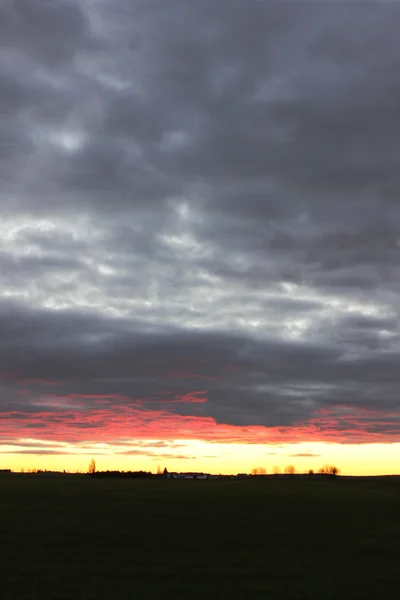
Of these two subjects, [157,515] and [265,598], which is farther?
[157,515]

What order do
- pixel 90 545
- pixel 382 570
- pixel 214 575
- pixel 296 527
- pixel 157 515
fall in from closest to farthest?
pixel 214 575, pixel 382 570, pixel 90 545, pixel 296 527, pixel 157 515

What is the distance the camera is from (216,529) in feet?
174

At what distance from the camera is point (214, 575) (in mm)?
33750

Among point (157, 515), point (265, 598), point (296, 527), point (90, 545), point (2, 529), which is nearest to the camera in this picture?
point (265, 598)

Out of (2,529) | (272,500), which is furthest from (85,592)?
(272,500)

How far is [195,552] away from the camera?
41.0m

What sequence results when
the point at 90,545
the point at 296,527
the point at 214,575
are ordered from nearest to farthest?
the point at 214,575
the point at 90,545
the point at 296,527

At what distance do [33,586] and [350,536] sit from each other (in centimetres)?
2759

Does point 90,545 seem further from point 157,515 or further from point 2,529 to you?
point 157,515

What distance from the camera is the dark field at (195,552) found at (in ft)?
99.6

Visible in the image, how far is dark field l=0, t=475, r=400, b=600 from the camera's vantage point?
99.6 feet

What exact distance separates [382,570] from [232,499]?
173ft

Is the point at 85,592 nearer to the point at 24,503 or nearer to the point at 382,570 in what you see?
the point at 382,570

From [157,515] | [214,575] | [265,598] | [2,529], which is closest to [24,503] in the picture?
[157,515]
